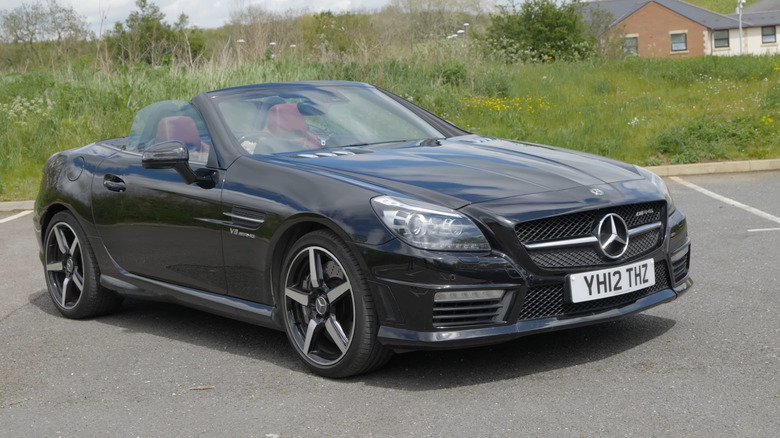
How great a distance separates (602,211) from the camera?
178 inches

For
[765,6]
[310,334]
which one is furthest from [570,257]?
[765,6]

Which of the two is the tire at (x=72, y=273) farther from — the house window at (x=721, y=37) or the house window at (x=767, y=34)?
the house window at (x=767, y=34)

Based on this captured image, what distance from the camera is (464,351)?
5.05 meters

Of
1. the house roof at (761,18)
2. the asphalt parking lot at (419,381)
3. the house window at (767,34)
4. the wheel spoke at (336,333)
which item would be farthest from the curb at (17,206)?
the house window at (767,34)

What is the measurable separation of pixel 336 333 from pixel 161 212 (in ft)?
4.85

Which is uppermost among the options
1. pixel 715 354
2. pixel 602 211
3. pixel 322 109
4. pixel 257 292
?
pixel 322 109

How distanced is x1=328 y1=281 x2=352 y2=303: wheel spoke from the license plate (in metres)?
0.99

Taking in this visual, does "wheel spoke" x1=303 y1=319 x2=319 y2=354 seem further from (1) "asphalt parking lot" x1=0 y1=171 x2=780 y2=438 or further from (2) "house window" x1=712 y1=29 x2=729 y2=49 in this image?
(2) "house window" x1=712 y1=29 x2=729 y2=49

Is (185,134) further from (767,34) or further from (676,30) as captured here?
(767,34)

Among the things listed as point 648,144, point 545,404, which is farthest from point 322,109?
point 648,144

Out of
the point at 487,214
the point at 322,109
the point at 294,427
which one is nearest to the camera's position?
the point at 294,427

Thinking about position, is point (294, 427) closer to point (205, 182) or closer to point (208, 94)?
point (205, 182)

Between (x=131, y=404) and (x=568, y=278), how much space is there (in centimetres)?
200

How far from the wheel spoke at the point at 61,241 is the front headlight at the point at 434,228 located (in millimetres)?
2987
